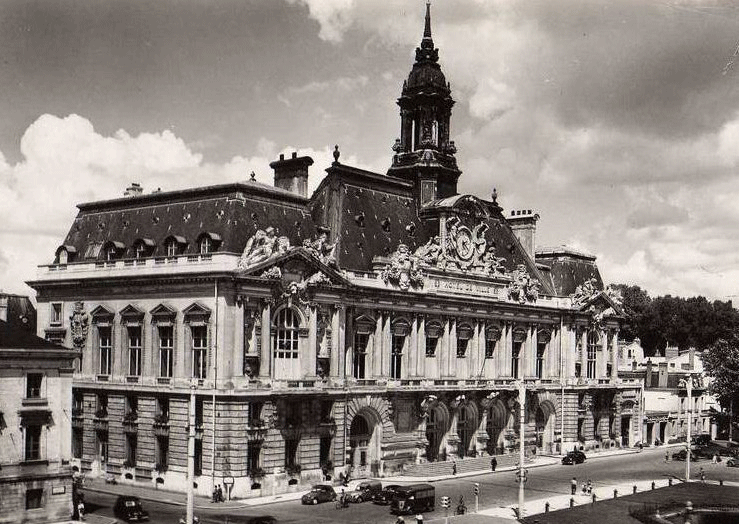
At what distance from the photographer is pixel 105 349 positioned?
79.8 metres

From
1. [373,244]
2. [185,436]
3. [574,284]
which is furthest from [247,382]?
[574,284]

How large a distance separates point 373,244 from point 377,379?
11.2 metres

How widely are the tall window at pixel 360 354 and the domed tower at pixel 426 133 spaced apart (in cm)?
1702

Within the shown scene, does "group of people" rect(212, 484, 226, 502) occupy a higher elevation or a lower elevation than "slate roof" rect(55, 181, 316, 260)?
lower

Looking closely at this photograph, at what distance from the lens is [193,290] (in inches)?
2884

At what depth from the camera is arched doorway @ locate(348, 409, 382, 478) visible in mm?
81375

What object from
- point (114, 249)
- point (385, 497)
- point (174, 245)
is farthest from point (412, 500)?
point (114, 249)

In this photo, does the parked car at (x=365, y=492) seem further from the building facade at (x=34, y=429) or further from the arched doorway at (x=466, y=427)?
the arched doorway at (x=466, y=427)

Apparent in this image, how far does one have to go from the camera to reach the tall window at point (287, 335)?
74938mm

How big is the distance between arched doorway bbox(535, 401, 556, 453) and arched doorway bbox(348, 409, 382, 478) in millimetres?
25441

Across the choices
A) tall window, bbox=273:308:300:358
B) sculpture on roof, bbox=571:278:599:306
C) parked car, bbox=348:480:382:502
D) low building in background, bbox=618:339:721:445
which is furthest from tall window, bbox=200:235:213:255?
low building in background, bbox=618:339:721:445

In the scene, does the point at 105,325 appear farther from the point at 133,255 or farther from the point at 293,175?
the point at 293,175

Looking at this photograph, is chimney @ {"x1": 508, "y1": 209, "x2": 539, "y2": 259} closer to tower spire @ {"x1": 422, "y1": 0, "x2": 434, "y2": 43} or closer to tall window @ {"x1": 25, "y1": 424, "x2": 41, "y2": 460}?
tower spire @ {"x1": 422, "y1": 0, "x2": 434, "y2": 43}

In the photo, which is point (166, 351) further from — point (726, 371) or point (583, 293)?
point (726, 371)
